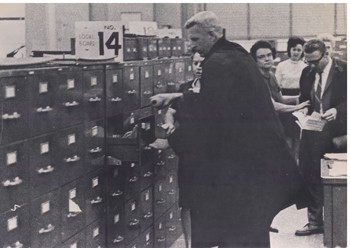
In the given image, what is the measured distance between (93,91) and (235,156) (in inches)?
32.4

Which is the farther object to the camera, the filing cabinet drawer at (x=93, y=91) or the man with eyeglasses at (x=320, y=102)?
the man with eyeglasses at (x=320, y=102)

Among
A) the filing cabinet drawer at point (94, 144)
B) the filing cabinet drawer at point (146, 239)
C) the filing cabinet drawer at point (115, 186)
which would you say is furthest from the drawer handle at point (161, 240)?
the filing cabinet drawer at point (94, 144)

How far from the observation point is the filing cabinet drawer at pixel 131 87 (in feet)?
12.3

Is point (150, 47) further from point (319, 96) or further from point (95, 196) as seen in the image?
point (95, 196)

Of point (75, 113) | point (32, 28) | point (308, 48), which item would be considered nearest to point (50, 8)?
point (32, 28)

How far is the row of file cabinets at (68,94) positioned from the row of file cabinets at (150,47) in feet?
0.37

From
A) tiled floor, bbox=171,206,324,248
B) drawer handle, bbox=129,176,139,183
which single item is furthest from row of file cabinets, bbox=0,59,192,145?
tiled floor, bbox=171,206,324,248

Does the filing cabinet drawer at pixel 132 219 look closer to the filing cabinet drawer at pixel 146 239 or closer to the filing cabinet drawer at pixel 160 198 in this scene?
the filing cabinet drawer at pixel 146 239

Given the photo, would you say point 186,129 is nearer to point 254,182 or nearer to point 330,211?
point 254,182

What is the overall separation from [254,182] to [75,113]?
101cm

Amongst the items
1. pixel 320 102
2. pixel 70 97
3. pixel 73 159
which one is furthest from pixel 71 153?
pixel 320 102

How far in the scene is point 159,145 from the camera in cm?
351

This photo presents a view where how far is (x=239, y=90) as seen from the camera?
3.13m

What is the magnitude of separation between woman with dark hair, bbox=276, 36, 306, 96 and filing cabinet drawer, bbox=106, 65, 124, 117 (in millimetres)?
2406
